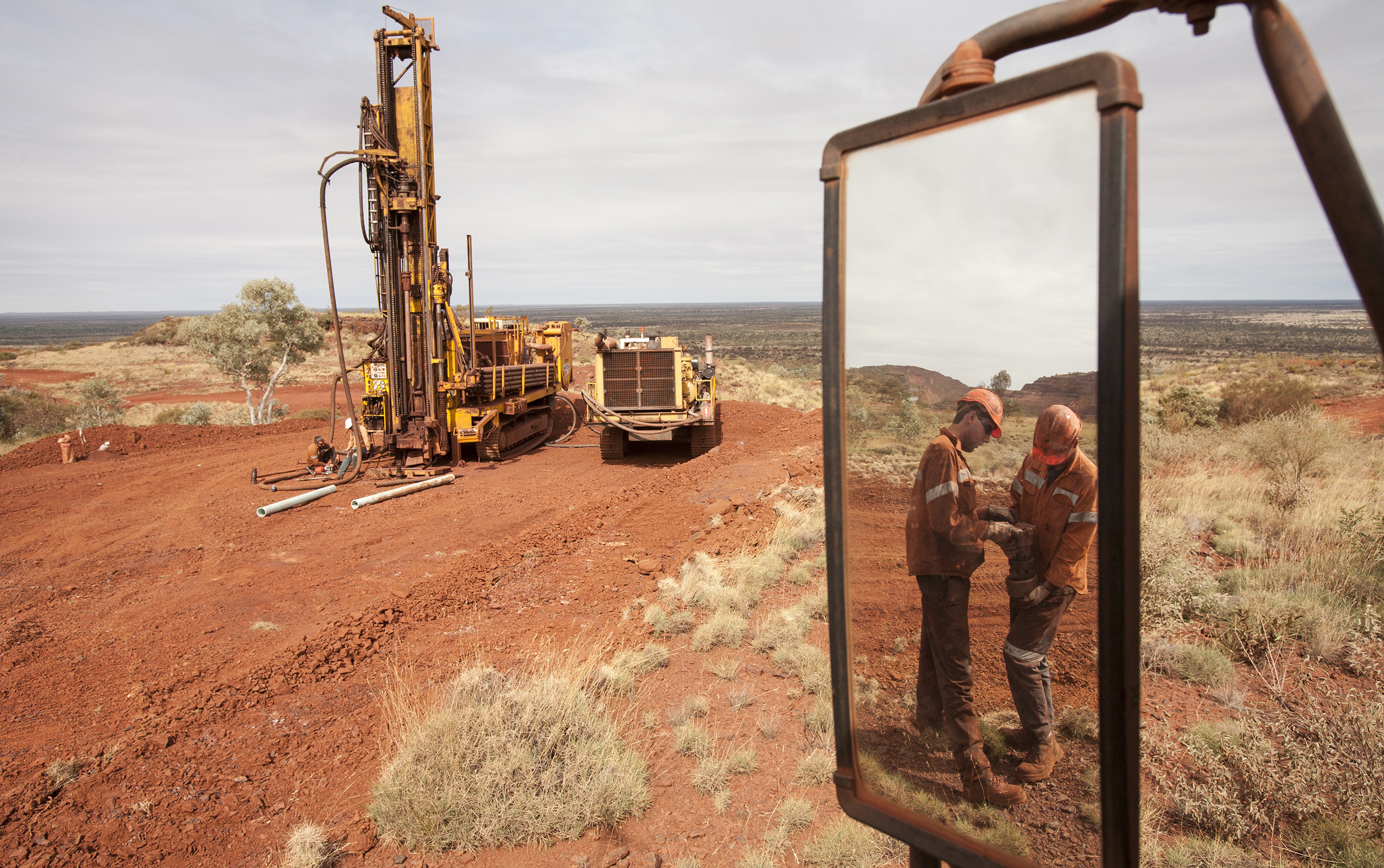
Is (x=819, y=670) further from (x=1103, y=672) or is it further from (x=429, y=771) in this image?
(x=1103, y=672)

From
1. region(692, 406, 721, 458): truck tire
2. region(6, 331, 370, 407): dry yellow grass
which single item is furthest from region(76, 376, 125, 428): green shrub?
region(692, 406, 721, 458): truck tire

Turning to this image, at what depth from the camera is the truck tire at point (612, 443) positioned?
1520 cm

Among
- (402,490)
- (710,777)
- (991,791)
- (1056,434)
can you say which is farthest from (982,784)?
(402,490)

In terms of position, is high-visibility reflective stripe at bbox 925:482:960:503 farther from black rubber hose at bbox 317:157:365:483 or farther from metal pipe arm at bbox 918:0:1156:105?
black rubber hose at bbox 317:157:365:483

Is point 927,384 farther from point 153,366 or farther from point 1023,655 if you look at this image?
point 153,366

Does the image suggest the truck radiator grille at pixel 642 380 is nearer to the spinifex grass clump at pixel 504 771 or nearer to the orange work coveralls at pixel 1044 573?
the spinifex grass clump at pixel 504 771

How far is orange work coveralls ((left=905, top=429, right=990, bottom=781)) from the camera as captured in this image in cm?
181

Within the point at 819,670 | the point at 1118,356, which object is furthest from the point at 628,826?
the point at 1118,356

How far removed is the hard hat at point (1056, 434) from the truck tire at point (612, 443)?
1340 cm

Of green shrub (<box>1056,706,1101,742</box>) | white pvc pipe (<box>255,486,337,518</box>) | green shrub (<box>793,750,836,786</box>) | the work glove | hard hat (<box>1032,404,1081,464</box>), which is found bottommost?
green shrub (<box>793,750,836,786</box>)

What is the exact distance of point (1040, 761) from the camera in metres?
1.71

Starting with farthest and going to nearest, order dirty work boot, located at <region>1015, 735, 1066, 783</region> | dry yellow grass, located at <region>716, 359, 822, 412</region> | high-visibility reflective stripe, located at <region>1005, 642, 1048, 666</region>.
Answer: dry yellow grass, located at <region>716, 359, 822, 412</region> → high-visibility reflective stripe, located at <region>1005, 642, 1048, 666</region> → dirty work boot, located at <region>1015, 735, 1066, 783</region>

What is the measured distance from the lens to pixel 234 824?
13.4 ft

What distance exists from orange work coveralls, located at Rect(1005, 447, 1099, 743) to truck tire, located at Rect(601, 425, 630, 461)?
43.4 feet
